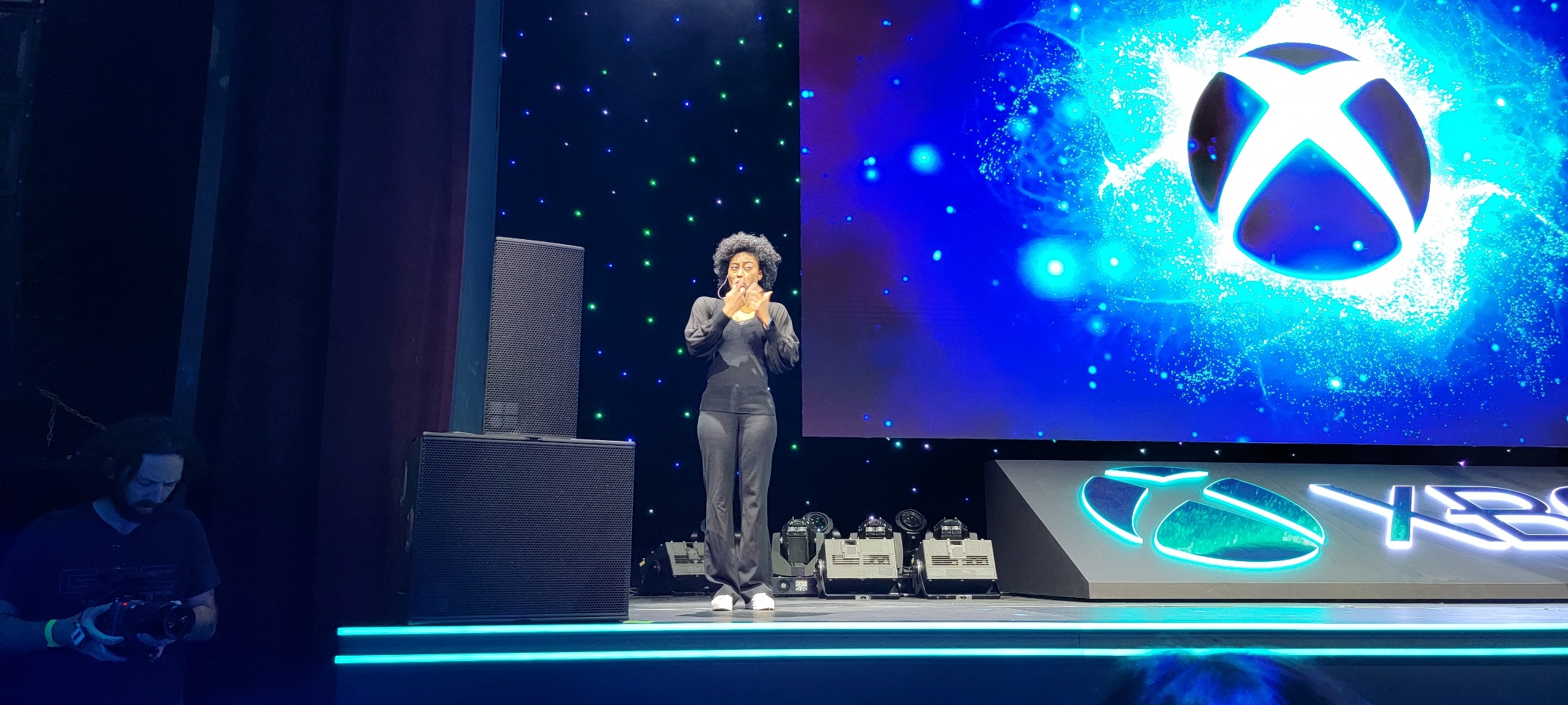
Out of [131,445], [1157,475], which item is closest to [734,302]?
[131,445]

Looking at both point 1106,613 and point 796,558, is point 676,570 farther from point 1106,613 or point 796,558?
point 1106,613

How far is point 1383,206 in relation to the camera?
4.65m

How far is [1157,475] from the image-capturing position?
418 cm

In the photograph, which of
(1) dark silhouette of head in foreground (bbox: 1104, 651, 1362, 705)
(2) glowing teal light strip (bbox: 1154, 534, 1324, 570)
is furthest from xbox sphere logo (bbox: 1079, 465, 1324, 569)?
(1) dark silhouette of head in foreground (bbox: 1104, 651, 1362, 705)

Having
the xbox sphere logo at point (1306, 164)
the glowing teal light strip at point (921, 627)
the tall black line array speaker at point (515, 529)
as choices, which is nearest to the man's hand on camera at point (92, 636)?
the glowing teal light strip at point (921, 627)

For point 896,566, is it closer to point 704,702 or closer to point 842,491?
point 842,491

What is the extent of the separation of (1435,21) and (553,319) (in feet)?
14.6

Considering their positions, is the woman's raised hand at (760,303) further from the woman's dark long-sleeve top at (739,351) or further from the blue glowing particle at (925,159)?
the blue glowing particle at (925,159)

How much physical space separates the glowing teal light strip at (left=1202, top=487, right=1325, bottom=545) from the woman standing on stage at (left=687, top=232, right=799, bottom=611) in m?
1.86

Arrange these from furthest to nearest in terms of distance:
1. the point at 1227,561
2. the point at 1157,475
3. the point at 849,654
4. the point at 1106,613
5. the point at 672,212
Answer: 1. the point at 672,212
2. the point at 1157,475
3. the point at 1227,561
4. the point at 1106,613
5. the point at 849,654

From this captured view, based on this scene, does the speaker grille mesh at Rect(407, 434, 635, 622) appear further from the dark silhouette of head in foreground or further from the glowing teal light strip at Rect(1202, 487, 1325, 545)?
the glowing teal light strip at Rect(1202, 487, 1325, 545)

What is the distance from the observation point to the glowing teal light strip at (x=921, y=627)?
2.11 metres

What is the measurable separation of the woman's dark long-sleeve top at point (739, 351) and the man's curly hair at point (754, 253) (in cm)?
19

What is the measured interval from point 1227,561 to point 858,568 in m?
1.33
